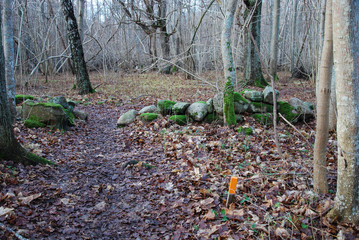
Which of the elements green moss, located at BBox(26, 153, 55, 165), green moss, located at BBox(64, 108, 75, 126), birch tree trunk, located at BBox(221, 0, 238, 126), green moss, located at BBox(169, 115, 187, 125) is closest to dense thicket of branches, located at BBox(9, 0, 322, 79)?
green moss, located at BBox(64, 108, 75, 126)

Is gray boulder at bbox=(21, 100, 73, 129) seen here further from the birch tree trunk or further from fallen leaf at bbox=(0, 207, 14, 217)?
the birch tree trunk

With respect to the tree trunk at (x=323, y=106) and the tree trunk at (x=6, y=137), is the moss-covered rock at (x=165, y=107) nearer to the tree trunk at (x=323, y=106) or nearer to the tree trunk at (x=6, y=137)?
the tree trunk at (x=6, y=137)

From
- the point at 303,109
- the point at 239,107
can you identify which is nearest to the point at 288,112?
the point at 303,109

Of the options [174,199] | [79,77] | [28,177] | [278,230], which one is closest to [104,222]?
[174,199]

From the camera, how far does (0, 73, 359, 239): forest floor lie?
3178 mm

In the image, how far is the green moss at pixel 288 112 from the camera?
24.8 feet

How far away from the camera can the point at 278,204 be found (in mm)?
3484

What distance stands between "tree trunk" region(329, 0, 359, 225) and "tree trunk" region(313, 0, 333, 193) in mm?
452

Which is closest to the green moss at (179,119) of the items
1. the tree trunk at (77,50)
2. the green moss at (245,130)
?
the green moss at (245,130)

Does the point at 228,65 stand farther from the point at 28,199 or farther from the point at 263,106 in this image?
the point at 28,199

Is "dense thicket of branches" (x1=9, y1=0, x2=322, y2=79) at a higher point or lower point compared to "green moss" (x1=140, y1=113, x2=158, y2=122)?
higher

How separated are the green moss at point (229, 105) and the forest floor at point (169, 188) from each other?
0.95ft

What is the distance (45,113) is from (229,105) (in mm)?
5235

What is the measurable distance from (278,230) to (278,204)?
20.8 inches
